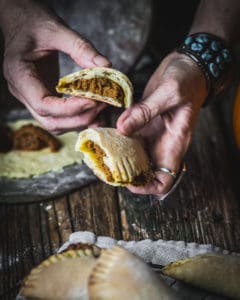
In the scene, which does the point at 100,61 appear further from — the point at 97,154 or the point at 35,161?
the point at 35,161

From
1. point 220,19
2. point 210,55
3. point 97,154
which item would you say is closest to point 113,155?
point 97,154

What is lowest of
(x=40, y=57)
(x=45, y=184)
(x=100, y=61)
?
(x=45, y=184)

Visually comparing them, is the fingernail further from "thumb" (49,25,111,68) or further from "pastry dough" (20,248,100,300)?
"pastry dough" (20,248,100,300)

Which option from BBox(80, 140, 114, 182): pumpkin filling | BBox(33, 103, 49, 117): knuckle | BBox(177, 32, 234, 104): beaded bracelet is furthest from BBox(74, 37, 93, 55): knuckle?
BBox(177, 32, 234, 104): beaded bracelet

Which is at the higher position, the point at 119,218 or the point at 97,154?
the point at 97,154

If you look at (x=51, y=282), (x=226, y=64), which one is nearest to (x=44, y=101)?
(x=51, y=282)

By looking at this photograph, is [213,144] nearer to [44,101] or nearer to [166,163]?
[166,163]
